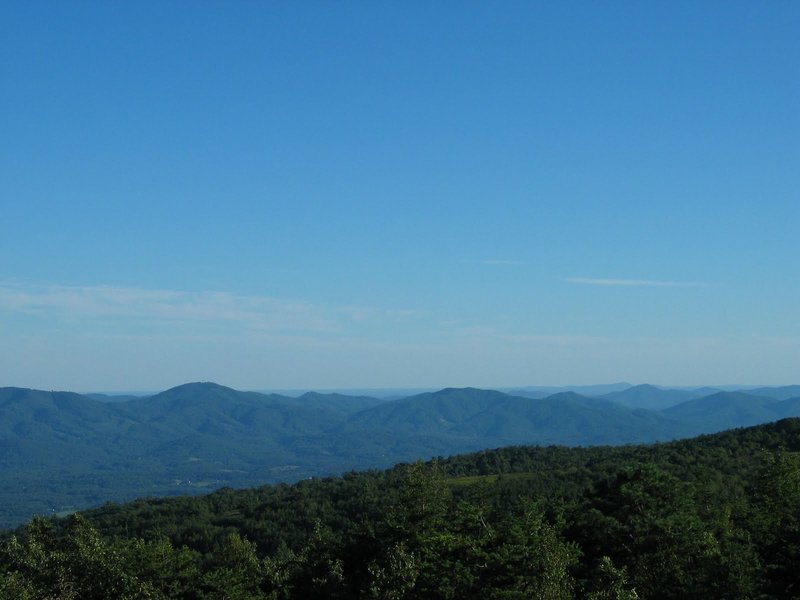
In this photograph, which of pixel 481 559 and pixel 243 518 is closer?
pixel 481 559

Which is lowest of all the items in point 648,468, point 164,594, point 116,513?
point 116,513

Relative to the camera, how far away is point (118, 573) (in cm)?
4719

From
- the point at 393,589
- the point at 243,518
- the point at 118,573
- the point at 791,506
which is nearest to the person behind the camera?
the point at 393,589

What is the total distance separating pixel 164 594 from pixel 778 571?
33.6 meters

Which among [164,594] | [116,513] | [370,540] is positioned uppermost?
[370,540]

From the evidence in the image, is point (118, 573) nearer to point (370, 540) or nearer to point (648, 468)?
point (370, 540)

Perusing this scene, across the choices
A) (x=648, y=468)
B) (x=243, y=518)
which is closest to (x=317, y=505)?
(x=243, y=518)

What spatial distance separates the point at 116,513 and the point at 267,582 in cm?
9700

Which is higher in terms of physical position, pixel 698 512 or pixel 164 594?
pixel 698 512

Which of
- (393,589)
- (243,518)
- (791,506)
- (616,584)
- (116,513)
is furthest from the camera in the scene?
(116,513)

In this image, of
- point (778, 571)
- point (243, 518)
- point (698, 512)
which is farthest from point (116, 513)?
point (778, 571)

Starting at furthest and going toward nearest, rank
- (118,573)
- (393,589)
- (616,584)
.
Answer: (118,573), (393,589), (616,584)

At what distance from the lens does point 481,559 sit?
38.8m

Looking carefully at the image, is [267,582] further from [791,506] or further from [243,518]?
[243,518]
